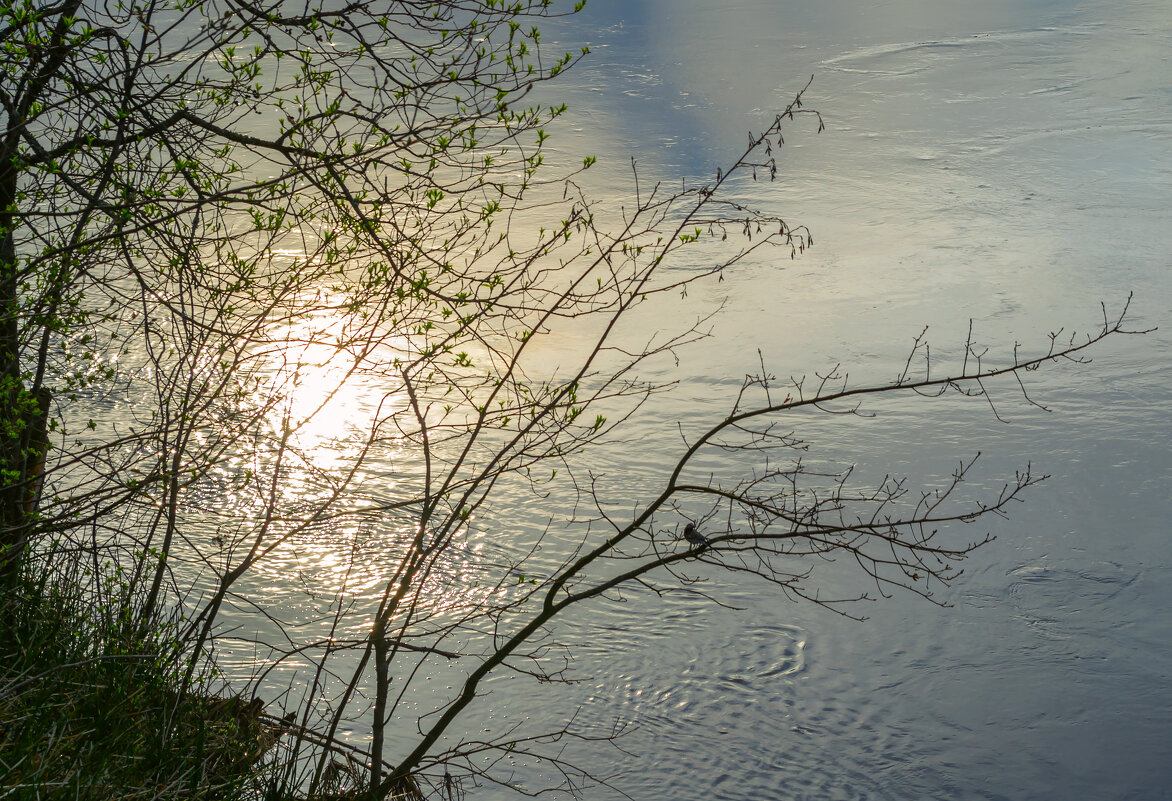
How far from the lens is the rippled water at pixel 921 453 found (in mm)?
3834

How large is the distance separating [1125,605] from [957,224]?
4.80m

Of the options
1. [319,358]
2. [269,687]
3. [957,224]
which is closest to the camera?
[269,687]

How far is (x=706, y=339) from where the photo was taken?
7039 millimetres

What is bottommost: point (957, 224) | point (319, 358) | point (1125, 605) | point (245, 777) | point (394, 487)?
point (245, 777)

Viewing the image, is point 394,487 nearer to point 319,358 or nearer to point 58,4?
point 319,358

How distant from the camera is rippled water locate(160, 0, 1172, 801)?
12.6 feet

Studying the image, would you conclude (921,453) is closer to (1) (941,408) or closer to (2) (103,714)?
(1) (941,408)

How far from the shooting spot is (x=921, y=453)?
18.8 feet

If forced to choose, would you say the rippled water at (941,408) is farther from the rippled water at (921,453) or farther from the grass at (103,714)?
the grass at (103,714)

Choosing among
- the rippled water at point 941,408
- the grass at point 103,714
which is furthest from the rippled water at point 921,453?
the grass at point 103,714

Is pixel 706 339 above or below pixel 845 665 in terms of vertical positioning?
above

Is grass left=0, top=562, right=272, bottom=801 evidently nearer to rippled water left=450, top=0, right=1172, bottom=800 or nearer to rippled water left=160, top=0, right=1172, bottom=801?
rippled water left=160, top=0, right=1172, bottom=801

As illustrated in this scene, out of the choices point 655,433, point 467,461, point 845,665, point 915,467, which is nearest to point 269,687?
point 467,461

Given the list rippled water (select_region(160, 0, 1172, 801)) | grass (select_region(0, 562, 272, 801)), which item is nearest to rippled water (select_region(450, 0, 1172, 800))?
rippled water (select_region(160, 0, 1172, 801))
